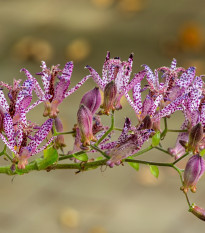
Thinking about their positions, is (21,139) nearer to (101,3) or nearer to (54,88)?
(54,88)

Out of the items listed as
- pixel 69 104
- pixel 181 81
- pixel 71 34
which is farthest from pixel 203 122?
pixel 71 34

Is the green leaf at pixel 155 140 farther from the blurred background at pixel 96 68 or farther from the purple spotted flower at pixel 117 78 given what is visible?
the blurred background at pixel 96 68

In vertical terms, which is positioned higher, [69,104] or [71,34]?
[71,34]

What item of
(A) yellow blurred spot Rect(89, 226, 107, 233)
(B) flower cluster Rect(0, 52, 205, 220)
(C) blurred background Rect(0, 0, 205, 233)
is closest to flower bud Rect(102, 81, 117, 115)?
(B) flower cluster Rect(0, 52, 205, 220)

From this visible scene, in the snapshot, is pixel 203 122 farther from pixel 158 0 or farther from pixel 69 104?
pixel 158 0

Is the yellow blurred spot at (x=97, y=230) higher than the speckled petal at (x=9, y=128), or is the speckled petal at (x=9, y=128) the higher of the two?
the speckled petal at (x=9, y=128)

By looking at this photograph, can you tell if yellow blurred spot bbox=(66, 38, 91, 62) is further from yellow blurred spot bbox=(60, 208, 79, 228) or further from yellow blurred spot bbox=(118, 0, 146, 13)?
yellow blurred spot bbox=(60, 208, 79, 228)

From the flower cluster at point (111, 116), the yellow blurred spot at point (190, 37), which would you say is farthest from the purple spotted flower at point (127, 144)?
the yellow blurred spot at point (190, 37)
